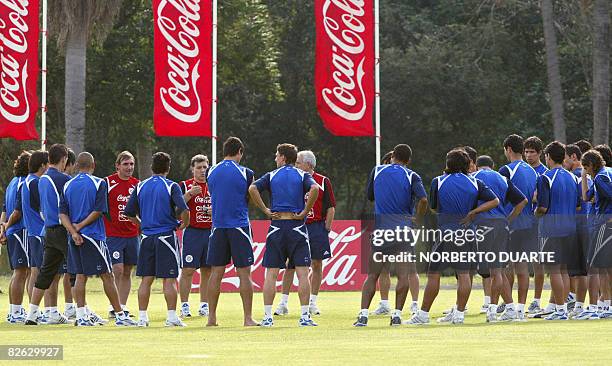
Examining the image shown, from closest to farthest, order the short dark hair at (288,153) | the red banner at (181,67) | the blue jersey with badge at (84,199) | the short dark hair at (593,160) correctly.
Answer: the short dark hair at (288,153)
the blue jersey with badge at (84,199)
the short dark hair at (593,160)
the red banner at (181,67)

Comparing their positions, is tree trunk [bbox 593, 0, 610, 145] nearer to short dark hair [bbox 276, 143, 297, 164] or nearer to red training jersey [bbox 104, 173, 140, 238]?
red training jersey [bbox 104, 173, 140, 238]

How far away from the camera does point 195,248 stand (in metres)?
19.0

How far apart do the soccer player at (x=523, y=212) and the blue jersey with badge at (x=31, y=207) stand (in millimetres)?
5729

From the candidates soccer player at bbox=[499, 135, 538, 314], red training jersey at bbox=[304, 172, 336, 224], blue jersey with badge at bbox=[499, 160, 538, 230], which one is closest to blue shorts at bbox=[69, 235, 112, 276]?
red training jersey at bbox=[304, 172, 336, 224]

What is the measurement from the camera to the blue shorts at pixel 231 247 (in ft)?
54.7

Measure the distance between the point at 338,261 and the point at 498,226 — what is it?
1023 cm

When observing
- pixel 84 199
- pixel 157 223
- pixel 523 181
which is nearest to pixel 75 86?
pixel 84 199

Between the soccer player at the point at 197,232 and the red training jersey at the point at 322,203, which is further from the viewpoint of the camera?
the red training jersey at the point at 322,203

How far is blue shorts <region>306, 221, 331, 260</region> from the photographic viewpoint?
63.8 feet

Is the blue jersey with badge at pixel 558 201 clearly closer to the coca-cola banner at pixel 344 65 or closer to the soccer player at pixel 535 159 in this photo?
the soccer player at pixel 535 159

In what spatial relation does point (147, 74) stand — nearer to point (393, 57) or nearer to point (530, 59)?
point (393, 57)

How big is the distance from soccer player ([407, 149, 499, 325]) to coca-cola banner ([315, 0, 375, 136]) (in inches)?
197

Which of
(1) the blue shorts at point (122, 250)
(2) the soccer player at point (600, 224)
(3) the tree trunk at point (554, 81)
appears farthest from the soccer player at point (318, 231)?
(3) the tree trunk at point (554, 81)

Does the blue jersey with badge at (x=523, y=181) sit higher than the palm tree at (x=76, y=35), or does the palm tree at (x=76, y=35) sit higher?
the palm tree at (x=76, y=35)
